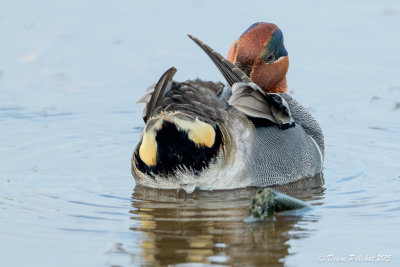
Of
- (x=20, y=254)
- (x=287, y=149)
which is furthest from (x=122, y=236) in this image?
(x=287, y=149)

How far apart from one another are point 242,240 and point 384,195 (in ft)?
7.12

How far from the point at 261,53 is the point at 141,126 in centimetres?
252

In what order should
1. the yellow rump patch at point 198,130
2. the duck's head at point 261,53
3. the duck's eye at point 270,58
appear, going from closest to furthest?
1. the yellow rump patch at point 198,130
2. the duck's head at point 261,53
3. the duck's eye at point 270,58

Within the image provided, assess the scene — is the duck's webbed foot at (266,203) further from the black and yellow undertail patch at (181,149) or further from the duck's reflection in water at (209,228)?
the black and yellow undertail patch at (181,149)

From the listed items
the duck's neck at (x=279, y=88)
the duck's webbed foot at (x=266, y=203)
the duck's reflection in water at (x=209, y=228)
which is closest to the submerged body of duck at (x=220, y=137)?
the duck's reflection in water at (x=209, y=228)

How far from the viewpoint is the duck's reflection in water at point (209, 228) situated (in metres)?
7.19

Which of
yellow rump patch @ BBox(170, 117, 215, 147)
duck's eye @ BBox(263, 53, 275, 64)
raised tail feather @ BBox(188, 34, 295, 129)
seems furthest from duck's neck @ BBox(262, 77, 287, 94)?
yellow rump patch @ BBox(170, 117, 215, 147)

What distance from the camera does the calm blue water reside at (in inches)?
296

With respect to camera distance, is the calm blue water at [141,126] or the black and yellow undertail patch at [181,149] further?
the black and yellow undertail patch at [181,149]

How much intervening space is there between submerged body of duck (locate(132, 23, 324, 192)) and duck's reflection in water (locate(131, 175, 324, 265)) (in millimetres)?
179

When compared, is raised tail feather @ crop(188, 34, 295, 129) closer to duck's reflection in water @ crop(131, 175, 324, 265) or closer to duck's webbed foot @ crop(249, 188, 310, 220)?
duck's reflection in water @ crop(131, 175, 324, 265)

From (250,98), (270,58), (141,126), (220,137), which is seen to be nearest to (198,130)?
(220,137)

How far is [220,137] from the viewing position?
8992mm

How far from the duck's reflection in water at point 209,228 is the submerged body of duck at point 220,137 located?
0.59ft
